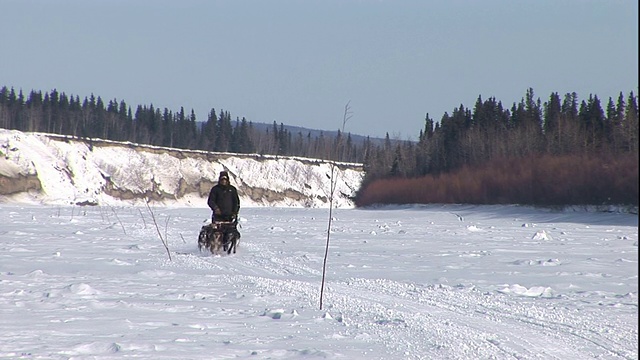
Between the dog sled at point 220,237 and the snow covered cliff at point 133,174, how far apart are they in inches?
2137

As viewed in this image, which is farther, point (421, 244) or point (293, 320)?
point (421, 244)

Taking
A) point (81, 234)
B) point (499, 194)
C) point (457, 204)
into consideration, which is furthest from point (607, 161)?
point (81, 234)

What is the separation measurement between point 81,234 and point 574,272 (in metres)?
15.4

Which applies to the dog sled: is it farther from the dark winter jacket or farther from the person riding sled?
the dark winter jacket

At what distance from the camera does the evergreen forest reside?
1827 inches

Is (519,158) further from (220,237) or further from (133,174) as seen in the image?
(133,174)

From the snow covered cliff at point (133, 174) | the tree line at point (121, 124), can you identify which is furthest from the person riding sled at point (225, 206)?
the tree line at point (121, 124)

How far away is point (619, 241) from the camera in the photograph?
A: 831 inches

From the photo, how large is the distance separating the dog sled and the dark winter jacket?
0.24 m

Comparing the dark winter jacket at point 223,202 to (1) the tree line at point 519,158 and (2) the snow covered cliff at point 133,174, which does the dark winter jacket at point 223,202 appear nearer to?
(1) the tree line at point 519,158

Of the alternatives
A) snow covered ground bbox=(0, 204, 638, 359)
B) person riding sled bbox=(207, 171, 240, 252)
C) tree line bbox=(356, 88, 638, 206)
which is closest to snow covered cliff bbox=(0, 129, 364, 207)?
tree line bbox=(356, 88, 638, 206)

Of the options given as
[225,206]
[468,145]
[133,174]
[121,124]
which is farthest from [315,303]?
[121,124]

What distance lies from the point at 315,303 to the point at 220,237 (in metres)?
7.51

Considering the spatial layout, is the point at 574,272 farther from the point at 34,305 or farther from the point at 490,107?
the point at 490,107
